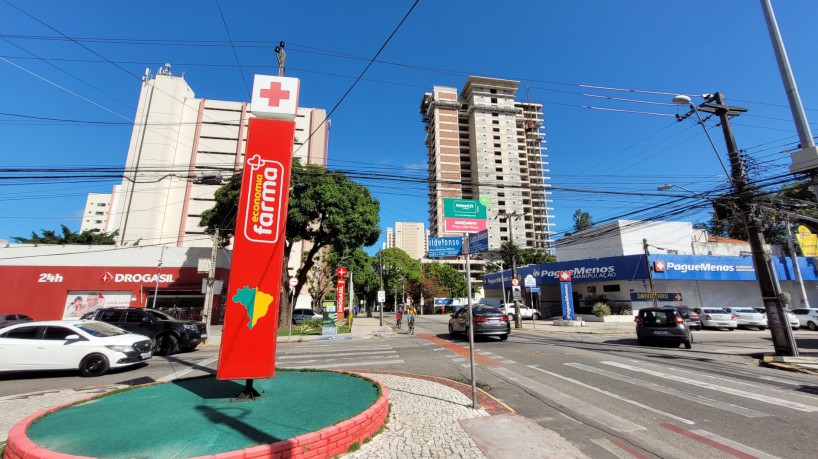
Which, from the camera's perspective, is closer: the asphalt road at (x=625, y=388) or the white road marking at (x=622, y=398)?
the asphalt road at (x=625, y=388)

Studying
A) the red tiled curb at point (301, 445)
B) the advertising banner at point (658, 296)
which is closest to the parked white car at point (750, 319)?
the advertising banner at point (658, 296)

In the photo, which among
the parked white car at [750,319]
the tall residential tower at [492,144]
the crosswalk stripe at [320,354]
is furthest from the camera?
the tall residential tower at [492,144]

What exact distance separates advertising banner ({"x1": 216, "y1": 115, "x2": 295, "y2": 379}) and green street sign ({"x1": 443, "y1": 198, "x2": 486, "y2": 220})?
2958 millimetres

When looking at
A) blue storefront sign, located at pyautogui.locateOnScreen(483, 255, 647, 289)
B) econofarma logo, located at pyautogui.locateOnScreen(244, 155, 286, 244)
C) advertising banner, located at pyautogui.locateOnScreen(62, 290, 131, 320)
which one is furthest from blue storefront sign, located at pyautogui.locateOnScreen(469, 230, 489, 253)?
advertising banner, located at pyautogui.locateOnScreen(62, 290, 131, 320)

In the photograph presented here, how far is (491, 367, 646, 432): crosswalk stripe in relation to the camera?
16.3ft

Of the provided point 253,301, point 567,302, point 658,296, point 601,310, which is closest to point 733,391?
point 253,301

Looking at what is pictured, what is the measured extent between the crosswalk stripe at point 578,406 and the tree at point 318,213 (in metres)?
16.9

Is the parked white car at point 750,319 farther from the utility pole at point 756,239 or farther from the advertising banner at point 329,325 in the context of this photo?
the advertising banner at point 329,325

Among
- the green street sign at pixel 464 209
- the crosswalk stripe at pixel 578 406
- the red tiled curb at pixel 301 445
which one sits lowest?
the crosswalk stripe at pixel 578 406

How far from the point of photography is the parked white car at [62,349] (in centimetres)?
898

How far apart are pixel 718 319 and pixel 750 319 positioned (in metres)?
2.66

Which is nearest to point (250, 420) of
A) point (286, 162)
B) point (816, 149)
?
point (286, 162)

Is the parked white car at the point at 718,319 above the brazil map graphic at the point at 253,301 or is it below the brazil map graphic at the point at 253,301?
below

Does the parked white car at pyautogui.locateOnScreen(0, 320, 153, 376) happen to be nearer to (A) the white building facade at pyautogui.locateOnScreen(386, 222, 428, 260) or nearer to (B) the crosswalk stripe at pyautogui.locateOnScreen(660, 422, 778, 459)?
(B) the crosswalk stripe at pyautogui.locateOnScreen(660, 422, 778, 459)
